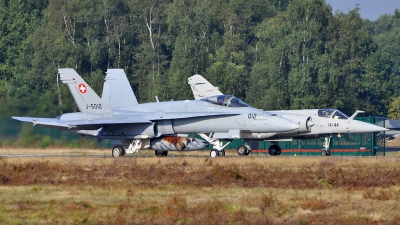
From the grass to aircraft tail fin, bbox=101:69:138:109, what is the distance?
8.82m

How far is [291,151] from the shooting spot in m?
34.2

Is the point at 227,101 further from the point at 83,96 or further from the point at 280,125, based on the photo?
the point at 83,96

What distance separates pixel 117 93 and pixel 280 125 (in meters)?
7.94

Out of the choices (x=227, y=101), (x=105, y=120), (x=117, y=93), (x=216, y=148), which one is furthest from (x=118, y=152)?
(x=227, y=101)

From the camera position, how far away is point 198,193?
13984 mm

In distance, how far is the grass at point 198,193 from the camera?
1121cm

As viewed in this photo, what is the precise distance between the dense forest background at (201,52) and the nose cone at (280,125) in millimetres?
18748

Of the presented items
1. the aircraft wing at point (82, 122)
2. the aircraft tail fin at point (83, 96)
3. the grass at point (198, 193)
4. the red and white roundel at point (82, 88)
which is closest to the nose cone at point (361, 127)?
the grass at point (198, 193)

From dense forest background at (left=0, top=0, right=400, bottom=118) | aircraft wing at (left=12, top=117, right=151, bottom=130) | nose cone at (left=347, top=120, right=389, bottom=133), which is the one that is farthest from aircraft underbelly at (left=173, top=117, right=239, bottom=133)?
dense forest background at (left=0, top=0, right=400, bottom=118)

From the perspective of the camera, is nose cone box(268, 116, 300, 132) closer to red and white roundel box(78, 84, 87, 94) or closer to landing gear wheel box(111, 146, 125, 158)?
landing gear wheel box(111, 146, 125, 158)

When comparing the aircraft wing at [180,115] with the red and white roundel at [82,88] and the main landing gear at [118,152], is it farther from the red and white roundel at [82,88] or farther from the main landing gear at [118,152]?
the red and white roundel at [82,88]

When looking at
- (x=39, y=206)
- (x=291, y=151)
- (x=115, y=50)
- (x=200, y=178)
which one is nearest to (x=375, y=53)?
(x=115, y=50)

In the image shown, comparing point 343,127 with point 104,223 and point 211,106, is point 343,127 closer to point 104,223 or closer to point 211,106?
point 211,106

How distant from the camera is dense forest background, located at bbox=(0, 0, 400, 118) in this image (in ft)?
171
